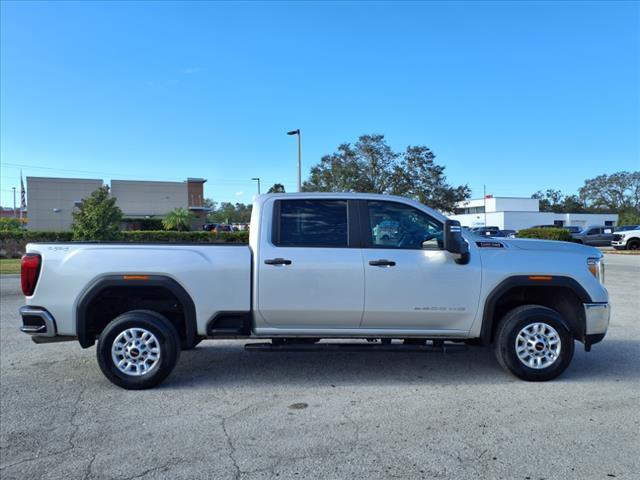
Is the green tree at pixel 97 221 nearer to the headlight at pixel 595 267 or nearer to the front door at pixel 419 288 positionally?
A: the front door at pixel 419 288

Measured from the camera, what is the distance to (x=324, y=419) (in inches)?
162

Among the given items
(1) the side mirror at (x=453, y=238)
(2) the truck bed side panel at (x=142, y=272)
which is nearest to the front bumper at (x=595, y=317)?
(1) the side mirror at (x=453, y=238)

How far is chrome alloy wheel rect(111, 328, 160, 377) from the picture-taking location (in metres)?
4.80

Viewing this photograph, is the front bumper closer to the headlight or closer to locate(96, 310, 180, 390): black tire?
the headlight

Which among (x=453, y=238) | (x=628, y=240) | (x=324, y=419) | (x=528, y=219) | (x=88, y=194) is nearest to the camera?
(x=324, y=419)

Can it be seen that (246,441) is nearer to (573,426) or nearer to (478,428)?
(478,428)

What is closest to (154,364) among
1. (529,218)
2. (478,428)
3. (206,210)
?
(478,428)

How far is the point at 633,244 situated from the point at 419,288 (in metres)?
28.6

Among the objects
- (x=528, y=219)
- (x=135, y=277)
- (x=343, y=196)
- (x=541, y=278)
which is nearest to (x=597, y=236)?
(x=541, y=278)

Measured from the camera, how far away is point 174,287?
4.82m

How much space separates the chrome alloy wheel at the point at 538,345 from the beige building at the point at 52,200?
157 feet

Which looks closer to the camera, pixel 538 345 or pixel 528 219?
pixel 538 345

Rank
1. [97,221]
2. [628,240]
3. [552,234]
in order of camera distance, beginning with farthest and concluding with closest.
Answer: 1. [628,240]
2. [552,234]
3. [97,221]

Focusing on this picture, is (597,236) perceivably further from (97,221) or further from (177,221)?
(177,221)
